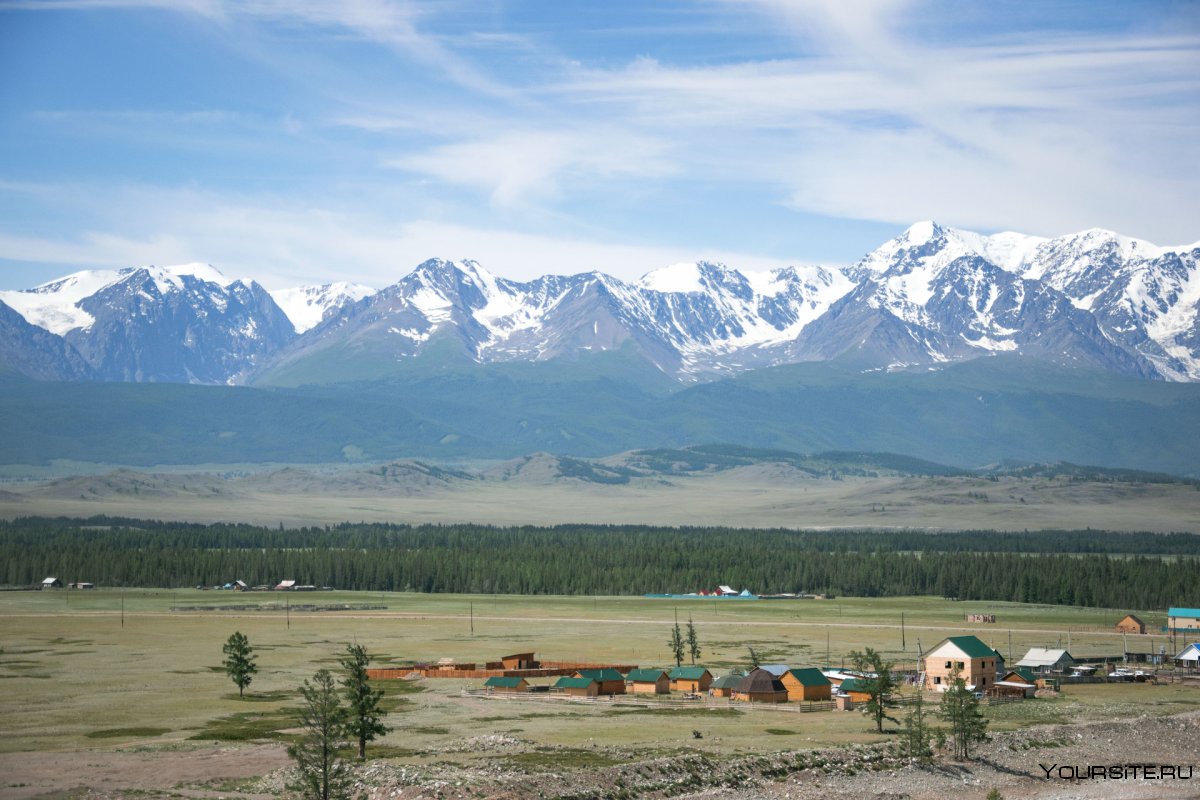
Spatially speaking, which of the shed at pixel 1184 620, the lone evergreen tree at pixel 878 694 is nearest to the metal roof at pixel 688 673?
the lone evergreen tree at pixel 878 694

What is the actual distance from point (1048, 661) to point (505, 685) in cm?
3867

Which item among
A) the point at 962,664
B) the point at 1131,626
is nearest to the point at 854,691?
the point at 962,664

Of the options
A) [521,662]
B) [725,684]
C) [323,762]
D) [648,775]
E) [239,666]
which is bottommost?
[648,775]

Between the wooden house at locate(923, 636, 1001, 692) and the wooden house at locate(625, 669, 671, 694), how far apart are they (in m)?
17.2

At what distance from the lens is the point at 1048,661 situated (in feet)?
353

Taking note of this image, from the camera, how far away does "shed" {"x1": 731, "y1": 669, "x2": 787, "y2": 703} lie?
94.3m

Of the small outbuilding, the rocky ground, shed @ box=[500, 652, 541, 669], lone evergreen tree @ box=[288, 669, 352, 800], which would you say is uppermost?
the small outbuilding

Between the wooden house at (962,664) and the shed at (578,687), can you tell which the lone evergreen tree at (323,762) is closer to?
the shed at (578,687)

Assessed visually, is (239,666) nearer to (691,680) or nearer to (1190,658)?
(691,680)

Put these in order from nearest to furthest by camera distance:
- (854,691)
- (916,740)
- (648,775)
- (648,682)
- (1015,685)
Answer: (648,775) → (916,740) → (854,691) → (648,682) → (1015,685)

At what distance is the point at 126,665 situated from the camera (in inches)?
4313

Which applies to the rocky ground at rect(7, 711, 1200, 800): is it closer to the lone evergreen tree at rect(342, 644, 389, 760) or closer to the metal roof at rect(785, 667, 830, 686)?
the lone evergreen tree at rect(342, 644, 389, 760)

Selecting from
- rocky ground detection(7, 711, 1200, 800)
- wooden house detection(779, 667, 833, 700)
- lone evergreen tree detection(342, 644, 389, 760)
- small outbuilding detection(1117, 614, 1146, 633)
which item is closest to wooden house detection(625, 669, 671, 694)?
wooden house detection(779, 667, 833, 700)

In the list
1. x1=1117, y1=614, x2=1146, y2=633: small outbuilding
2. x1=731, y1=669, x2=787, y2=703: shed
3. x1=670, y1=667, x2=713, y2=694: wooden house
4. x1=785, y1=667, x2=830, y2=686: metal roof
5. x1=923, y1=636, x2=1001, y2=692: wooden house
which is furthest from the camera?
x1=1117, y1=614, x2=1146, y2=633: small outbuilding
